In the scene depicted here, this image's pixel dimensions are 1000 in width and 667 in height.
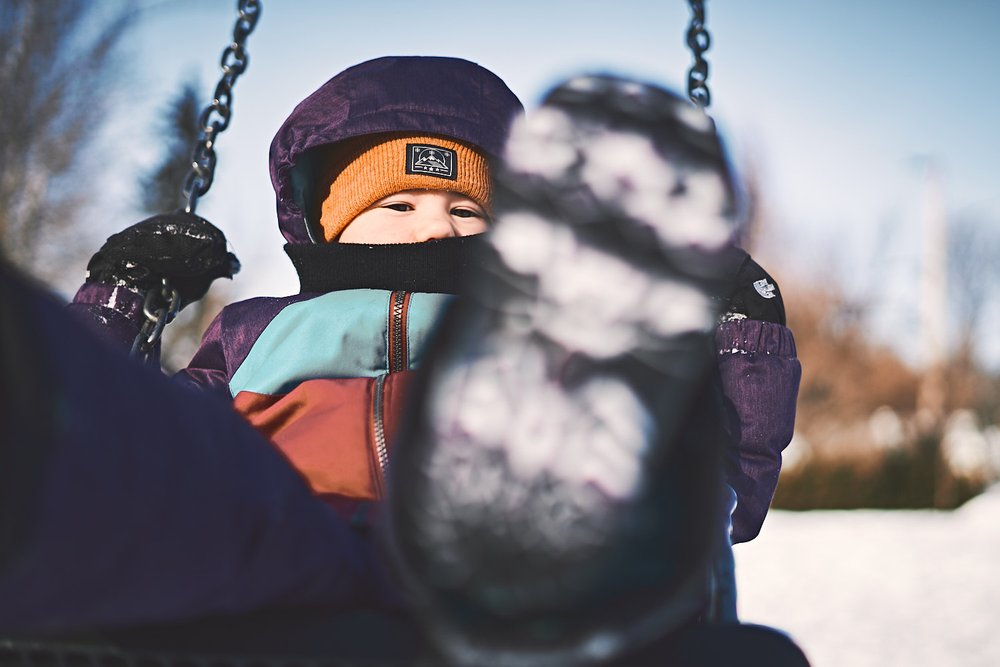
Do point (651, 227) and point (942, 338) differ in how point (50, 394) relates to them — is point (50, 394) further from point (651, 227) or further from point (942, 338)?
point (942, 338)

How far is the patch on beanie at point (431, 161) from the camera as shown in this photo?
1528 mm

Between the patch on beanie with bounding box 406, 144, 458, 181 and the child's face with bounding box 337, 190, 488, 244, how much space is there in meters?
0.03

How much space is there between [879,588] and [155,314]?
5.21 meters

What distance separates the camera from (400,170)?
1.53 meters

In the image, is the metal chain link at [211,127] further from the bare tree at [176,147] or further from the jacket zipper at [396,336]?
the bare tree at [176,147]

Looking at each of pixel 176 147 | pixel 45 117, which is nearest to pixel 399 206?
pixel 176 147

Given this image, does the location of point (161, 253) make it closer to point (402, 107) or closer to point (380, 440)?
point (402, 107)

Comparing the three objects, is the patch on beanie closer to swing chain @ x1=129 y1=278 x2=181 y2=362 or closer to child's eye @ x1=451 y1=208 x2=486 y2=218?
child's eye @ x1=451 y1=208 x2=486 y2=218

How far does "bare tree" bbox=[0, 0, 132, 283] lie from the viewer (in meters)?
6.80

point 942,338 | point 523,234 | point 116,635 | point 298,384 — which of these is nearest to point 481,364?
point 523,234

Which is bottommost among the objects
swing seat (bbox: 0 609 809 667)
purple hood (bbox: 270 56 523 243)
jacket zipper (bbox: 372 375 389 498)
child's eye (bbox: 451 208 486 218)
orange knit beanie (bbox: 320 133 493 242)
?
swing seat (bbox: 0 609 809 667)

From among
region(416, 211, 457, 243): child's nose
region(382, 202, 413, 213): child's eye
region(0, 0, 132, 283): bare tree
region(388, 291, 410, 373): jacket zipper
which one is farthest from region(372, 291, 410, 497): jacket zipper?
region(0, 0, 132, 283): bare tree

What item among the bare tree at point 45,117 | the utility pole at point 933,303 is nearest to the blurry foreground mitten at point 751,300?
the bare tree at point 45,117

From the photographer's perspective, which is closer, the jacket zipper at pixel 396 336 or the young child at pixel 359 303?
the young child at pixel 359 303
